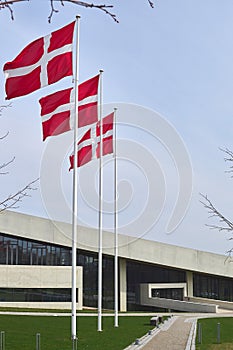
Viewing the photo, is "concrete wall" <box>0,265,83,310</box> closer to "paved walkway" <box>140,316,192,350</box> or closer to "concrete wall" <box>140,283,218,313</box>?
"concrete wall" <box>140,283,218,313</box>

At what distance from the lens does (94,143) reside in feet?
81.9

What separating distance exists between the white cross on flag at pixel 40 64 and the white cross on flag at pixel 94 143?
20.1ft

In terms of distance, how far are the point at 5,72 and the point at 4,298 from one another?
141ft

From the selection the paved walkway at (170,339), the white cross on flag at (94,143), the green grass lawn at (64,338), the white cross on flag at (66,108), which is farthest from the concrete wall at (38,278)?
the white cross on flag at (66,108)

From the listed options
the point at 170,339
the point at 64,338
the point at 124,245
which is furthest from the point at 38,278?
the point at 64,338

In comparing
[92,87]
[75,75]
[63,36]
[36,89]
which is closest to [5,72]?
[36,89]

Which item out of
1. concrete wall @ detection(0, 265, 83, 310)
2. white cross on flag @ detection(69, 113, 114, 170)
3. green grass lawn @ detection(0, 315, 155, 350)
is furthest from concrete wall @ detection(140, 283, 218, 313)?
white cross on flag @ detection(69, 113, 114, 170)

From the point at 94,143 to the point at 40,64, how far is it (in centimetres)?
942

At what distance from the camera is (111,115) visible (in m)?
27.7

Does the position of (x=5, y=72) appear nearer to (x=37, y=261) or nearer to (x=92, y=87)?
(x=92, y=87)

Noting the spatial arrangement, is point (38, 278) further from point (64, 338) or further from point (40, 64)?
point (40, 64)

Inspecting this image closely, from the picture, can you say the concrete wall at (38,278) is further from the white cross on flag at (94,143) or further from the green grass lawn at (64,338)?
the white cross on flag at (94,143)

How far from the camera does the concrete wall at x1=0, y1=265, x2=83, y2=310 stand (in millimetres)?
54281

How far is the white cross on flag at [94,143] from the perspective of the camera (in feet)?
77.9
